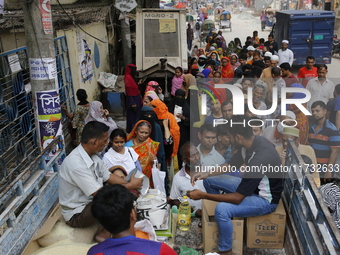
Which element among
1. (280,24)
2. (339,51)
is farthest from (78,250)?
(339,51)

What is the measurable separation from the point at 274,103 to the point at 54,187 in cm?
379

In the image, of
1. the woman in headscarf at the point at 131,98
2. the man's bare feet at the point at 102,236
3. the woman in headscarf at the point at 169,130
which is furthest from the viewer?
the woman in headscarf at the point at 131,98

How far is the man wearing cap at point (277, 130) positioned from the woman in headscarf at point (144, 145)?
60.9 inches

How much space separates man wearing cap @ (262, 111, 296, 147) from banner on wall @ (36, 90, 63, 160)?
2.68 m

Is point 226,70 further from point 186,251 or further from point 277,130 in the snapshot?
point 186,251

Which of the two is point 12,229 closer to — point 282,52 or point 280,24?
point 282,52

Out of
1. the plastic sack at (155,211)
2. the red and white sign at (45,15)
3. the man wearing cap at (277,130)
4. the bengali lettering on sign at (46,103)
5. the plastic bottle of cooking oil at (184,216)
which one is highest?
the red and white sign at (45,15)

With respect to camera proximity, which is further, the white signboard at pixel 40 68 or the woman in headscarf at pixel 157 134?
the woman in headscarf at pixel 157 134

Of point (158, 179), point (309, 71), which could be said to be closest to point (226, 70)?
point (309, 71)

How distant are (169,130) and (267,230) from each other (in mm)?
2211

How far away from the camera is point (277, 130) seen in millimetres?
4898

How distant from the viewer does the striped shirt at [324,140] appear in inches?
186

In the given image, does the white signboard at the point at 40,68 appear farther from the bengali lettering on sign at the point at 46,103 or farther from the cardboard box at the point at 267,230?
the cardboard box at the point at 267,230

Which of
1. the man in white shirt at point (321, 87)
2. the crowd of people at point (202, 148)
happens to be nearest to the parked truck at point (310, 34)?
the crowd of people at point (202, 148)
